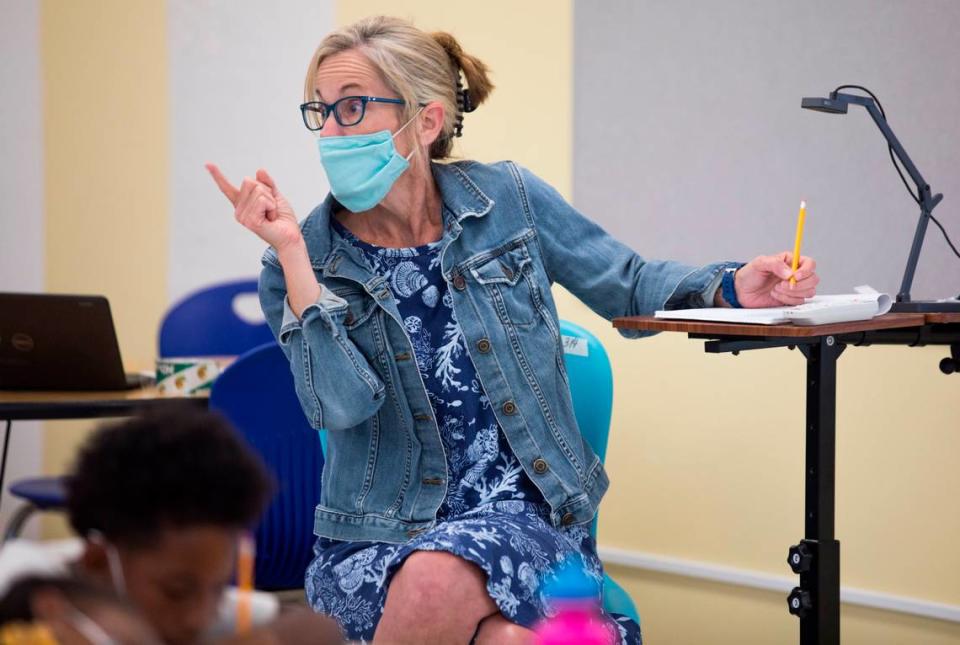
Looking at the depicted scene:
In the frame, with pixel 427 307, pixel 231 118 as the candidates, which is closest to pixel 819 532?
pixel 427 307

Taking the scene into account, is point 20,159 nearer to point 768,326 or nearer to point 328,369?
point 328,369

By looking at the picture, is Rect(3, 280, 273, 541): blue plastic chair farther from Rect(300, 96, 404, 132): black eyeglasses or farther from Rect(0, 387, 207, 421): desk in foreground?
Rect(300, 96, 404, 132): black eyeglasses

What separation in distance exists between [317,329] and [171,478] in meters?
1.23

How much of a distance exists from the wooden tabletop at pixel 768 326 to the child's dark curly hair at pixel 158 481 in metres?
1.14

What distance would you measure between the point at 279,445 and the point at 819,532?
39.1 inches

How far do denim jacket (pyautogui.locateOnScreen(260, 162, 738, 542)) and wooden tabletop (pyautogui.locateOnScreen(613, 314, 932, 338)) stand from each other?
13cm

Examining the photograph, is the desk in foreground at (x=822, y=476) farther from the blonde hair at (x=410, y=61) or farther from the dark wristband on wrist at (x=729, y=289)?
the blonde hair at (x=410, y=61)

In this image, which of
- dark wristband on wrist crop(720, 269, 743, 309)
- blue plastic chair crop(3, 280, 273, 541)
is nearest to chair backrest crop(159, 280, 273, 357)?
blue plastic chair crop(3, 280, 273, 541)

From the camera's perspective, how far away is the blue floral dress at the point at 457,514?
1435 millimetres

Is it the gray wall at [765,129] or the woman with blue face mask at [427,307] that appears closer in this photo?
the woman with blue face mask at [427,307]

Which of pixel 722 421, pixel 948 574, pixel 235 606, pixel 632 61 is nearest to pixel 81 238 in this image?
pixel 632 61

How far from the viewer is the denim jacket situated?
1616 mm

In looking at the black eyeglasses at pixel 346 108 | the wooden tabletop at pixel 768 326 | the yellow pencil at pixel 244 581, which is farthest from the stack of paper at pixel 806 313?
the yellow pencil at pixel 244 581

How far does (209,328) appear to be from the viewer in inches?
122
